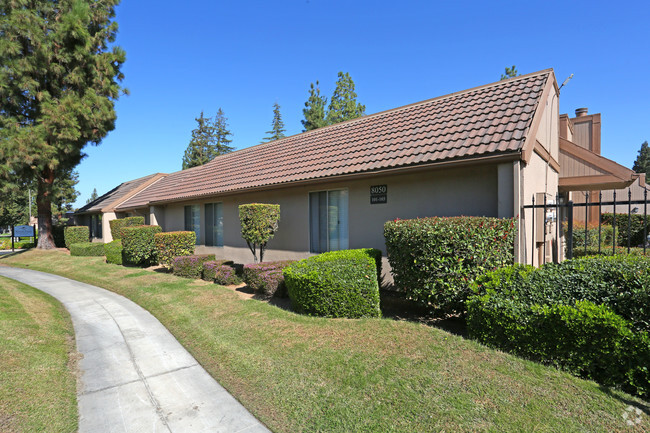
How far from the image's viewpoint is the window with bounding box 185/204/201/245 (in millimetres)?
14713

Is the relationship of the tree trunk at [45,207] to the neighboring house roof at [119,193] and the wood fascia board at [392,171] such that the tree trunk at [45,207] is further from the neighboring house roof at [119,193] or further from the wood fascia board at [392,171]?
the wood fascia board at [392,171]

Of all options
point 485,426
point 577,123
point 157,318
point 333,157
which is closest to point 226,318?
point 157,318

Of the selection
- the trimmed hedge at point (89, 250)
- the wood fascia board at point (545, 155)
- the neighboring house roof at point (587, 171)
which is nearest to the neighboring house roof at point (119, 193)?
the trimmed hedge at point (89, 250)

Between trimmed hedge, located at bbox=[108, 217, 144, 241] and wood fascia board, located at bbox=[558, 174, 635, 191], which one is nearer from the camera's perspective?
wood fascia board, located at bbox=[558, 174, 635, 191]

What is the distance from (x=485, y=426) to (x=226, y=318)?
16.5 ft

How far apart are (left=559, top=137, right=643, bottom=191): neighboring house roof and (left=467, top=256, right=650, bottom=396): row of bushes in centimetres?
679

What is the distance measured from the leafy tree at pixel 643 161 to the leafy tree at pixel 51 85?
313 feet

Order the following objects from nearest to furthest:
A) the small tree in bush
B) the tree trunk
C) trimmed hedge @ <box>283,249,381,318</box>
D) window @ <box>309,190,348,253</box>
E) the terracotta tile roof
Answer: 1. trimmed hedge @ <box>283,249,381,318</box>
2. the terracotta tile roof
3. window @ <box>309,190,348,253</box>
4. the small tree in bush
5. the tree trunk

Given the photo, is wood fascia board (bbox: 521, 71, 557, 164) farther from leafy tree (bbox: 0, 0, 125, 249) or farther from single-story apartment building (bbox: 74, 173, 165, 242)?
leafy tree (bbox: 0, 0, 125, 249)

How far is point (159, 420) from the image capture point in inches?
134

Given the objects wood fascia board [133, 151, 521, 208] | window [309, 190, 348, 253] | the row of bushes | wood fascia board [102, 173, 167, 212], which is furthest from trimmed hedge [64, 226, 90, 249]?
the row of bushes

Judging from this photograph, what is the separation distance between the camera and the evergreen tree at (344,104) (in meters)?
37.7

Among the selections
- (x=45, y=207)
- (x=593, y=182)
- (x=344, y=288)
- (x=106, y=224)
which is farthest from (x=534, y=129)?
(x=45, y=207)

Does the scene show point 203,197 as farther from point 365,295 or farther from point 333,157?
point 365,295
